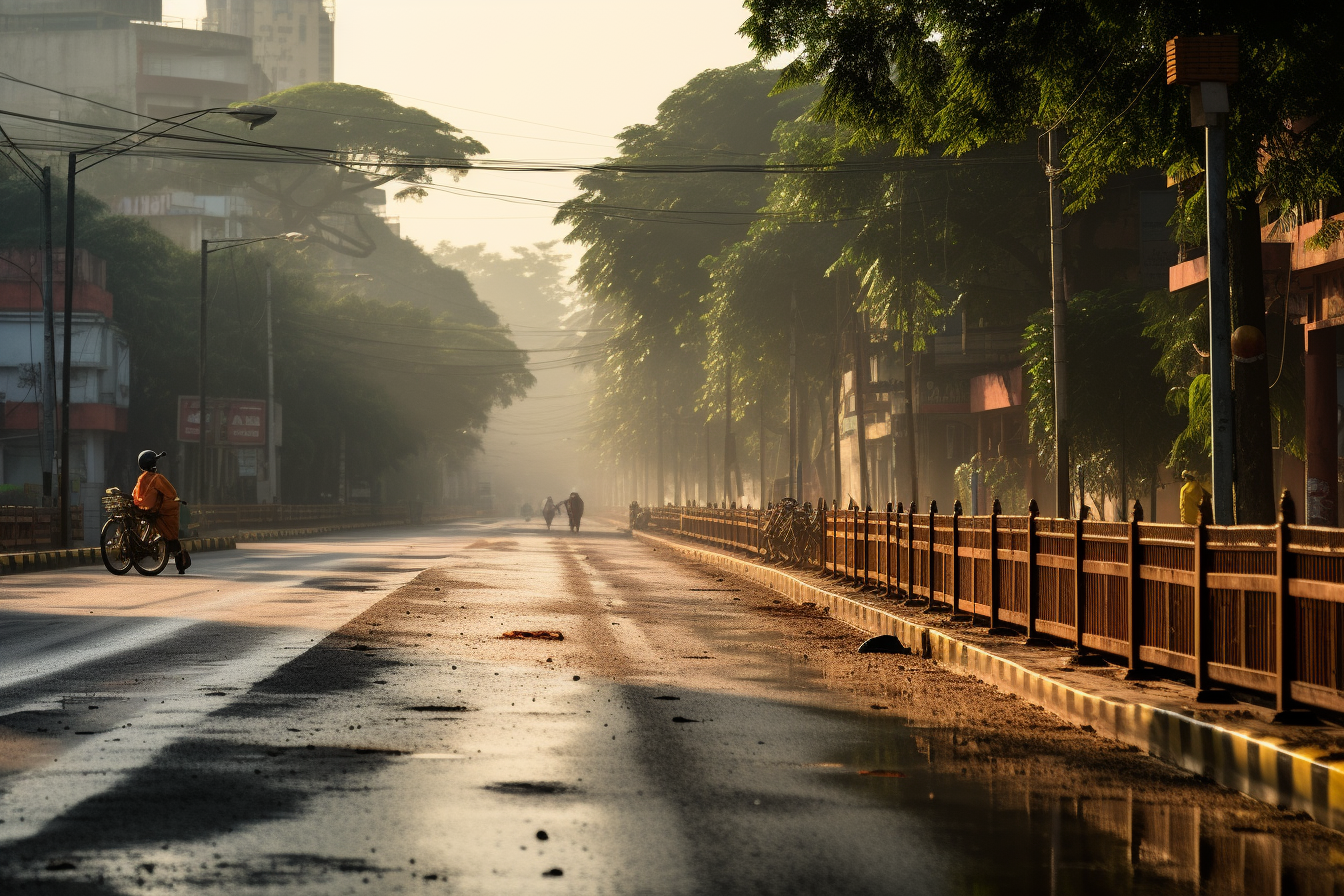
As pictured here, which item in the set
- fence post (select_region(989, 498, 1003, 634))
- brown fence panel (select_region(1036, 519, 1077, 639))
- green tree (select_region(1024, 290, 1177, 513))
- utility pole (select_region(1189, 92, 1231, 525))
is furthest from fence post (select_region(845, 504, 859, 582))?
brown fence panel (select_region(1036, 519, 1077, 639))

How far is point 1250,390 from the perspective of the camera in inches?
743

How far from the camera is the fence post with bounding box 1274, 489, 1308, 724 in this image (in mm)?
8508

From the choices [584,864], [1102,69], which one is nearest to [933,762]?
[584,864]

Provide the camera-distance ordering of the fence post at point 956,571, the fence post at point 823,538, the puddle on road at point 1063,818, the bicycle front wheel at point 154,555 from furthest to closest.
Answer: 1. the fence post at point 823,538
2. the bicycle front wheel at point 154,555
3. the fence post at point 956,571
4. the puddle on road at point 1063,818

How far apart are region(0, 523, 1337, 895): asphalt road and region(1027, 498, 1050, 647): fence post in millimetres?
970

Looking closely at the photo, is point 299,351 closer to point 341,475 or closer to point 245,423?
point 341,475

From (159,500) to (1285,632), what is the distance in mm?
20034

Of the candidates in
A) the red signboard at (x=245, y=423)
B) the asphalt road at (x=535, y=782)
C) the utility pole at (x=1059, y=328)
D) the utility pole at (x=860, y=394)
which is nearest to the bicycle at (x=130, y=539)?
the asphalt road at (x=535, y=782)

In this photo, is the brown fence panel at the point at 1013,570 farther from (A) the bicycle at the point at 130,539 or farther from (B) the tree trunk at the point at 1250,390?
(A) the bicycle at the point at 130,539

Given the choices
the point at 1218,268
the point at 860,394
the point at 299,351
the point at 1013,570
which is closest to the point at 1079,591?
the point at 1013,570

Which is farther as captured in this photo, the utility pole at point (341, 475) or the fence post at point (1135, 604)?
the utility pole at point (341, 475)

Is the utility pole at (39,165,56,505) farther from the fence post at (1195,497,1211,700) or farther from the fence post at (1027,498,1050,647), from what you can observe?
the fence post at (1195,497,1211,700)

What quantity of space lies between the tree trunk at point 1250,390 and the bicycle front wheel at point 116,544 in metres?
16.9

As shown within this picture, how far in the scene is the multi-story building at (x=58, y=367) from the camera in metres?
56.5
